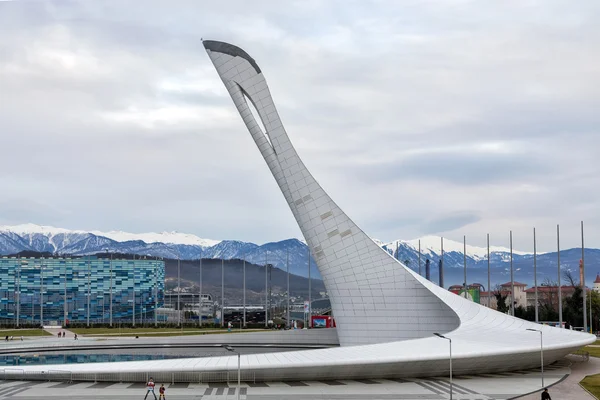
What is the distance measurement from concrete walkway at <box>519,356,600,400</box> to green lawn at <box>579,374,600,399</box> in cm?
21

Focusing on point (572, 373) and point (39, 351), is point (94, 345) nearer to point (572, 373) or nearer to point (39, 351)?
point (39, 351)

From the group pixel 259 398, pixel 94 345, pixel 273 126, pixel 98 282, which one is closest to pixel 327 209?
pixel 273 126

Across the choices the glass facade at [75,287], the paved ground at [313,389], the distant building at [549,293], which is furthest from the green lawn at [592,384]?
the glass facade at [75,287]

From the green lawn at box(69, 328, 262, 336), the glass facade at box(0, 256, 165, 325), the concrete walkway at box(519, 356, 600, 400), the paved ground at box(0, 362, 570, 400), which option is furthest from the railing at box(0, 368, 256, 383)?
the glass facade at box(0, 256, 165, 325)

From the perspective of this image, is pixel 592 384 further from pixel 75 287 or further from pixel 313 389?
pixel 75 287

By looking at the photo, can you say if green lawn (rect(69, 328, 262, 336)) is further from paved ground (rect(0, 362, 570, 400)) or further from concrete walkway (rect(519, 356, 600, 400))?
concrete walkway (rect(519, 356, 600, 400))

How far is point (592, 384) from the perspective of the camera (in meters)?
26.9

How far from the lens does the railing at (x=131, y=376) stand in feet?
88.0

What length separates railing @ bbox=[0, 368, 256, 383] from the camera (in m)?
26.8

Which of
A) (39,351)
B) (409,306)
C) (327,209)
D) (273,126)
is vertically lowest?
(39,351)

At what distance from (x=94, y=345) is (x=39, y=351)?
323 cm

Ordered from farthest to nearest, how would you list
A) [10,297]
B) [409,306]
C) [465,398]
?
1. [10,297]
2. [409,306]
3. [465,398]

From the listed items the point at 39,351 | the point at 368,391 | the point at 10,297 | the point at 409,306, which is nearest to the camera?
the point at 368,391

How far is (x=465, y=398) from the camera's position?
23.8 m
